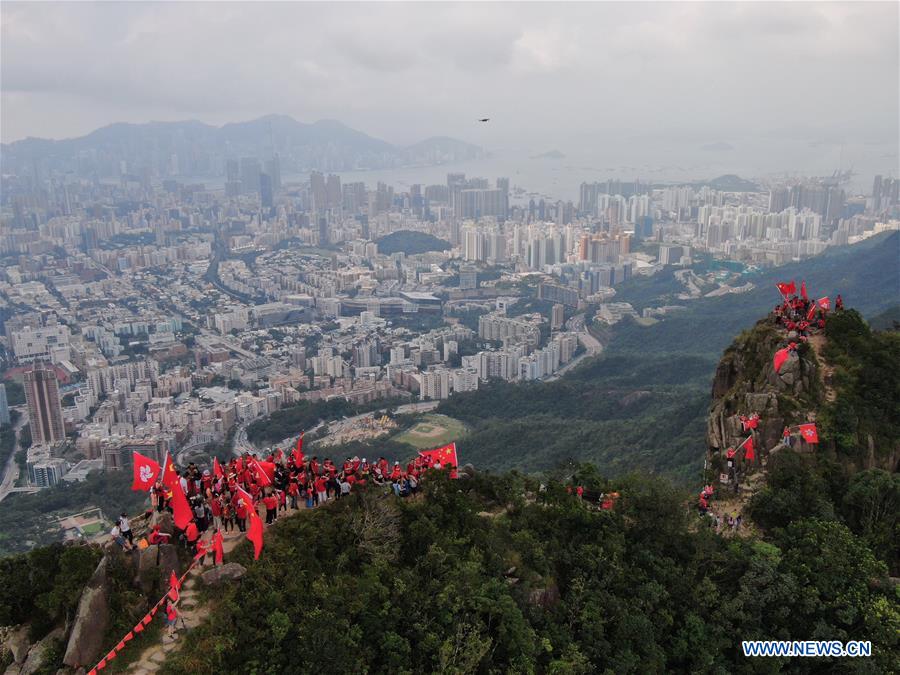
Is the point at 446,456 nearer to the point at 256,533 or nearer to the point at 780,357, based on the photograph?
the point at 256,533

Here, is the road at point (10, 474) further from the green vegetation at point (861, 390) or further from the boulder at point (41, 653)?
the green vegetation at point (861, 390)

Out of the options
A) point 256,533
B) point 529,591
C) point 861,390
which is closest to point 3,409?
point 256,533

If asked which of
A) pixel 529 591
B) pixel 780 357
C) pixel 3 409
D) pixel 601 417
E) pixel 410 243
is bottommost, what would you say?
pixel 3 409

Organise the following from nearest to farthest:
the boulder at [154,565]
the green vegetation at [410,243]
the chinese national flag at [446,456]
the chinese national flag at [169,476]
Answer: the boulder at [154,565] < the chinese national flag at [169,476] < the chinese national flag at [446,456] < the green vegetation at [410,243]

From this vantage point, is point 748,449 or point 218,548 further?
point 748,449

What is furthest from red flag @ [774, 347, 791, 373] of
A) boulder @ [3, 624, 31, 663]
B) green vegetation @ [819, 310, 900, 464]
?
boulder @ [3, 624, 31, 663]

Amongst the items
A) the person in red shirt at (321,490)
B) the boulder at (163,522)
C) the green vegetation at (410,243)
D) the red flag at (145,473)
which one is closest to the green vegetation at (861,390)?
the person in red shirt at (321,490)

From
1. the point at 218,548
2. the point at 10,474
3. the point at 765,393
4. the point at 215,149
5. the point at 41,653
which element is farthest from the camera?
the point at 215,149

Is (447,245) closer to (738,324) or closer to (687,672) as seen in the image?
(738,324)
